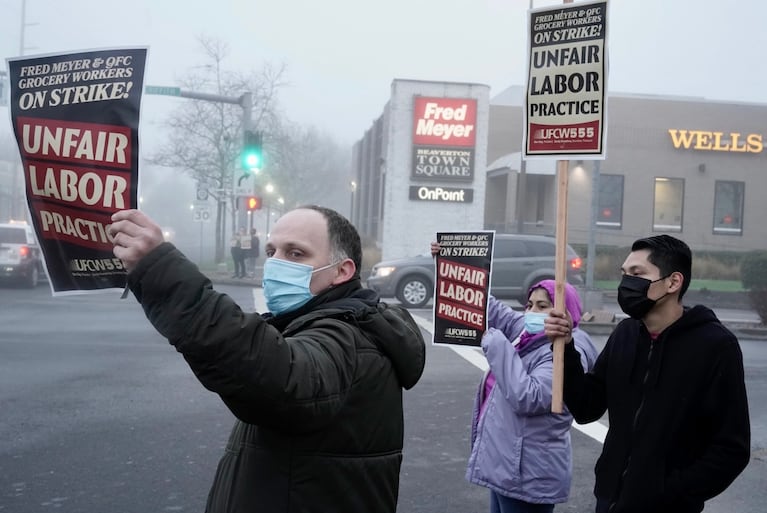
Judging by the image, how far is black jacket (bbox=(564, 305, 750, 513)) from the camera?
3.15m

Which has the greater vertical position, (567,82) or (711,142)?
(711,142)

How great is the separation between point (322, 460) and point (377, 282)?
18639 mm

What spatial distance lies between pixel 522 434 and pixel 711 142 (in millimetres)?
38328

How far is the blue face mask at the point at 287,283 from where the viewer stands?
2533 millimetres

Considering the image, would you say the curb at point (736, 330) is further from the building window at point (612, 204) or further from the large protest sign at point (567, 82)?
the building window at point (612, 204)

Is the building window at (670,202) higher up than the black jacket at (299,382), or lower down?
higher up

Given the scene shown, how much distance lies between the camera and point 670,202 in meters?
39.9

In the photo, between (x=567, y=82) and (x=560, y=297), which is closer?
(x=560, y=297)

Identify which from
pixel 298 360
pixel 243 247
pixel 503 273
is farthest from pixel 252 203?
pixel 298 360

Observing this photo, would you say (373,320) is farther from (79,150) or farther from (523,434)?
(523,434)

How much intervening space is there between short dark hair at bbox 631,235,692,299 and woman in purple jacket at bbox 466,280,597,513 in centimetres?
→ 94

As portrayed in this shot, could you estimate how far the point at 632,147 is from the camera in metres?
39.2

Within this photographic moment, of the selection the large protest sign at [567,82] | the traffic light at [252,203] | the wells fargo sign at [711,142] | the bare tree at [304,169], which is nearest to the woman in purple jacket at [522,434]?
the large protest sign at [567,82]

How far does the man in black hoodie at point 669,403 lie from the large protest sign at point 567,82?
0.62m
